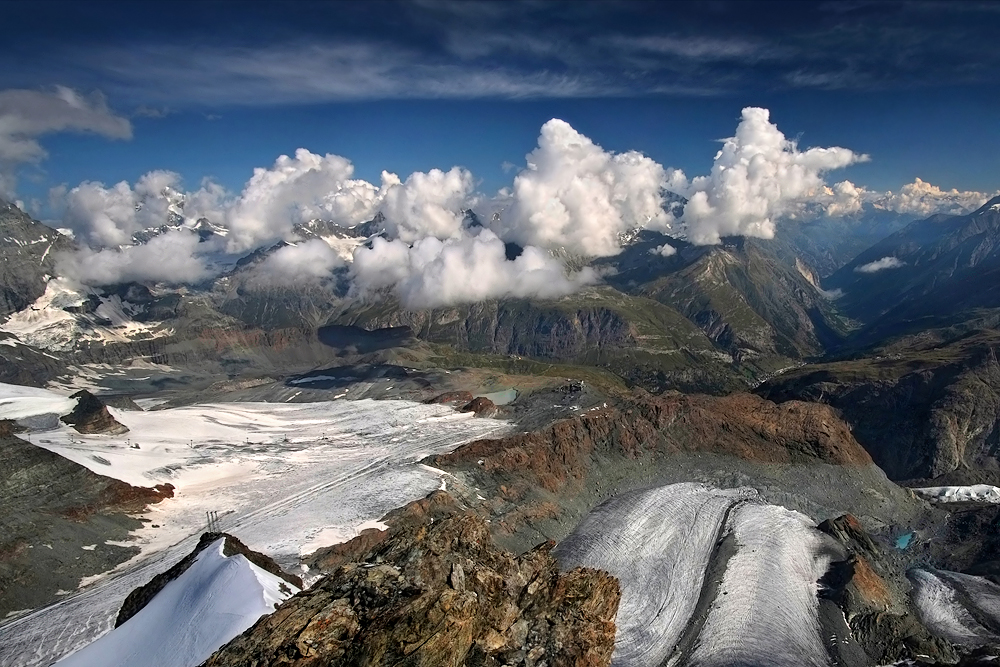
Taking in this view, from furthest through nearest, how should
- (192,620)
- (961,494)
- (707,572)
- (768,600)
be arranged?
(961,494)
(707,572)
(768,600)
(192,620)

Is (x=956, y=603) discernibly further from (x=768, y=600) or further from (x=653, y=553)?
(x=653, y=553)

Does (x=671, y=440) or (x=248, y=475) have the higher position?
(x=671, y=440)

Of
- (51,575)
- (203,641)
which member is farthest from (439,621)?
(51,575)

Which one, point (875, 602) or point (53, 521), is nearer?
point (875, 602)

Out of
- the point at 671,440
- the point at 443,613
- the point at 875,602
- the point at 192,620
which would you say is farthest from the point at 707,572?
the point at 443,613

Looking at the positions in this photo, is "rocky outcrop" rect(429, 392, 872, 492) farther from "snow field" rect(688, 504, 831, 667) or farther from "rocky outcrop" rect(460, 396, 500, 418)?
"rocky outcrop" rect(460, 396, 500, 418)
